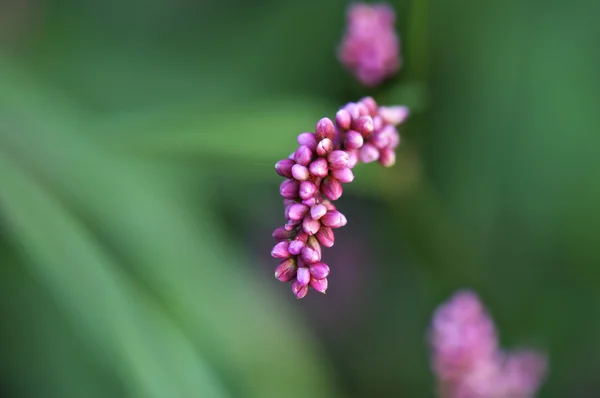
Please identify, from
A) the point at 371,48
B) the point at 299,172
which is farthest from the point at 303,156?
the point at 371,48

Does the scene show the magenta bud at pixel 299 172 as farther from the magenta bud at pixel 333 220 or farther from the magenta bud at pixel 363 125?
the magenta bud at pixel 363 125

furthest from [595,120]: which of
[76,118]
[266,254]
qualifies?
[76,118]

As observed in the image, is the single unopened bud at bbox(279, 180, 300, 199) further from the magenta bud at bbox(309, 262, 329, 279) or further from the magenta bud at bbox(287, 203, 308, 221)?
the magenta bud at bbox(309, 262, 329, 279)

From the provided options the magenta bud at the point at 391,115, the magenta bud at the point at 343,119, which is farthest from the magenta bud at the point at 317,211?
the magenta bud at the point at 391,115

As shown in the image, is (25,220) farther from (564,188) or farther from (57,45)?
(564,188)

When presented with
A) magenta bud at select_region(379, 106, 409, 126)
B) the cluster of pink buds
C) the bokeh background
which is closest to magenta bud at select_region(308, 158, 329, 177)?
the cluster of pink buds

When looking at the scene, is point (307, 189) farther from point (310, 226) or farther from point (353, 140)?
point (353, 140)

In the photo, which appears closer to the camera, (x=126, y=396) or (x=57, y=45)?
(x=126, y=396)
